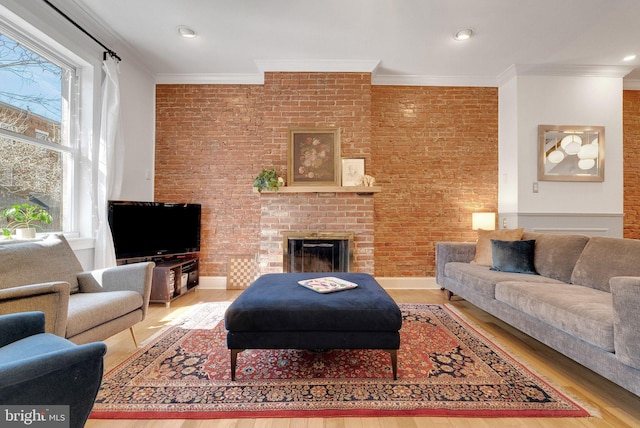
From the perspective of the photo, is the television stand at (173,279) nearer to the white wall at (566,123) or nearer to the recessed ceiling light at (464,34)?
the recessed ceiling light at (464,34)

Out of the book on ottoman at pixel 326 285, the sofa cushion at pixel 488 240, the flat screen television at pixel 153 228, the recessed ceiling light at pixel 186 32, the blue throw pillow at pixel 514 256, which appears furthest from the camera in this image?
the sofa cushion at pixel 488 240

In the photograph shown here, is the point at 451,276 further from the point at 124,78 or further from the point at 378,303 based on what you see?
the point at 124,78

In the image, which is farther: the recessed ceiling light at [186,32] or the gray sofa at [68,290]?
the recessed ceiling light at [186,32]

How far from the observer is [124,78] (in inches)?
132

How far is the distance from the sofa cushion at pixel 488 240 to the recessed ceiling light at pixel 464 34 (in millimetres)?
2202

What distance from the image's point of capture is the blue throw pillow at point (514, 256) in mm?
2795

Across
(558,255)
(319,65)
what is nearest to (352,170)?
(319,65)

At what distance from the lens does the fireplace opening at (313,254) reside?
11.7 ft

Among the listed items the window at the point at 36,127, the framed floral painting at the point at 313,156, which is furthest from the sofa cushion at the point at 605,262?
the window at the point at 36,127

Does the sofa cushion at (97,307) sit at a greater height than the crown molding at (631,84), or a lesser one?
lesser

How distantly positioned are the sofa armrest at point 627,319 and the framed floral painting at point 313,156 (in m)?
2.73

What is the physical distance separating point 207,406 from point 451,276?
276 centimetres

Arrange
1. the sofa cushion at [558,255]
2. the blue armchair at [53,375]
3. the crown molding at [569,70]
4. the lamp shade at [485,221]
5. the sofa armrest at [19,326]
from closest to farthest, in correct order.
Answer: the blue armchair at [53,375] < the sofa armrest at [19,326] < the sofa cushion at [558,255] < the crown molding at [569,70] < the lamp shade at [485,221]

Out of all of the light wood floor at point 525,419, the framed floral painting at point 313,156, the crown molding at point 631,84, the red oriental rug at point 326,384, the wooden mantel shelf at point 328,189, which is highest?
the crown molding at point 631,84
